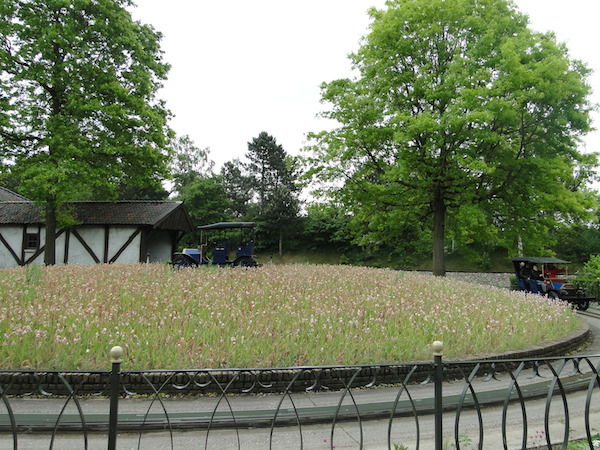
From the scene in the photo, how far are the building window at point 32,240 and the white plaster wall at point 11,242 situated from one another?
328 mm

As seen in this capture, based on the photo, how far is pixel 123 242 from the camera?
2231 cm

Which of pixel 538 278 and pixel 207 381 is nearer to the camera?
pixel 207 381

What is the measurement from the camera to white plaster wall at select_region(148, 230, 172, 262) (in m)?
24.6

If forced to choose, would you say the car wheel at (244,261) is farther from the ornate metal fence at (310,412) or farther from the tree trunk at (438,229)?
the ornate metal fence at (310,412)

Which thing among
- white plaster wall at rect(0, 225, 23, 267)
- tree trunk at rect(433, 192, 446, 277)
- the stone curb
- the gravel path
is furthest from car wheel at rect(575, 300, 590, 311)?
white plaster wall at rect(0, 225, 23, 267)

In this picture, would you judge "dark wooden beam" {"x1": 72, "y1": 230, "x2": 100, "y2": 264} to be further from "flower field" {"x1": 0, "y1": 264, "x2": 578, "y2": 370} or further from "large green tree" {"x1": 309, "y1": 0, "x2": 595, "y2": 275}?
"large green tree" {"x1": 309, "y1": 0, "x2": 595, "y2": 275}

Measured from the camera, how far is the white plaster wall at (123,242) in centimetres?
2228

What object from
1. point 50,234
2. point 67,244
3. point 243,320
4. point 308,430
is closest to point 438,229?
point 243,320

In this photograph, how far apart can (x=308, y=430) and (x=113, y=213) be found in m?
21.7

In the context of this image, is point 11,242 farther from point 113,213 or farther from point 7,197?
point 7,197

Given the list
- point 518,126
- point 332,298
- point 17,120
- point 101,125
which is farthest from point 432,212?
point 17,120

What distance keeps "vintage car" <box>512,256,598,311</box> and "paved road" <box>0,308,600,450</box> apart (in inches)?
481

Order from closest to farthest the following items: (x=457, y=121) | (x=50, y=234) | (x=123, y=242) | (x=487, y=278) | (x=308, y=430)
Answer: (x=308, y=430) → (x=457, y=121) → (x=50, y=234) → (x=123, y=242) → (x=487, y=278)

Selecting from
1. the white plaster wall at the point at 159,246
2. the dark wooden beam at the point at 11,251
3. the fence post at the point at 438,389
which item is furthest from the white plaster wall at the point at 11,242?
the fence post at the point at 438,389
